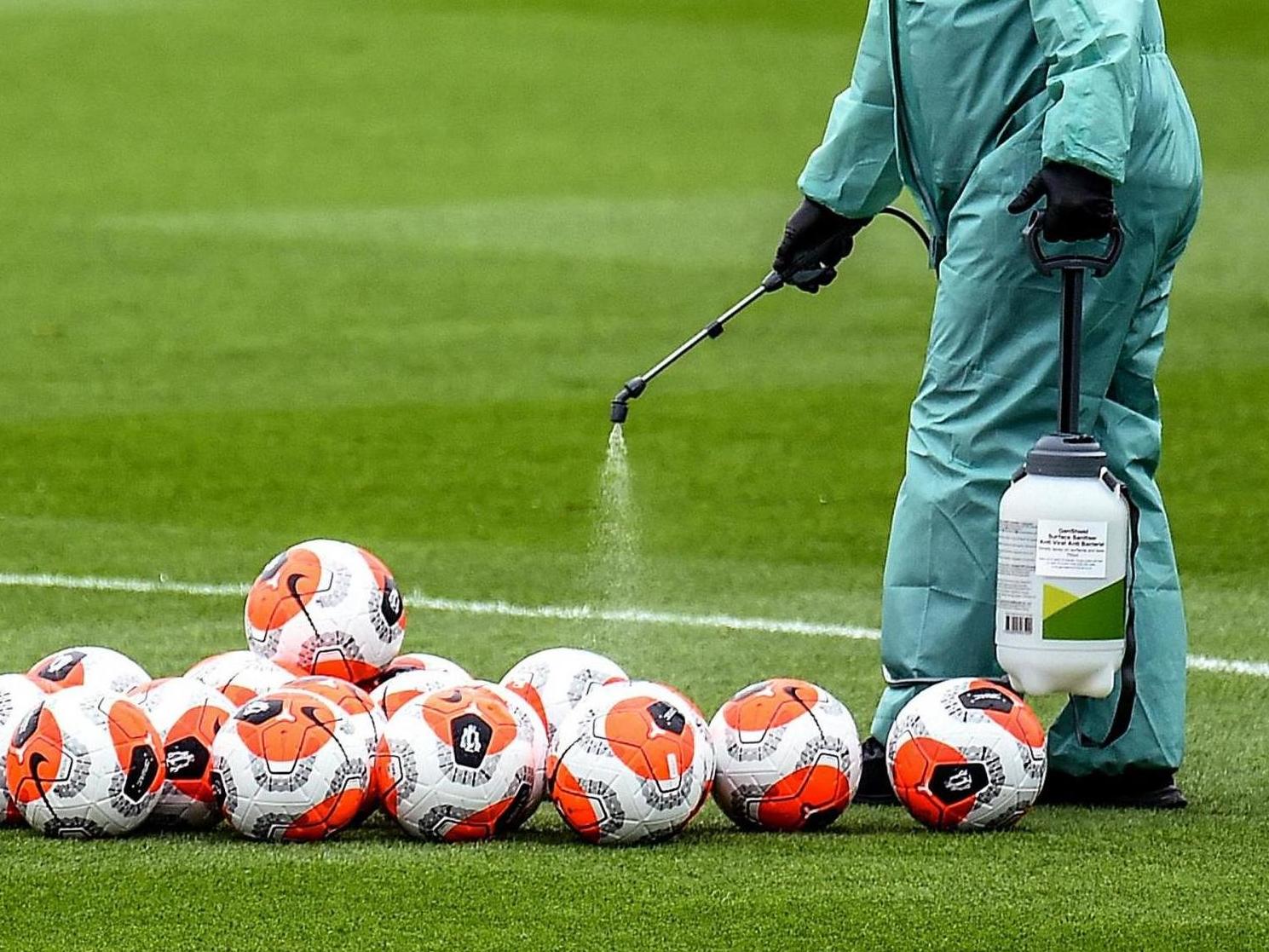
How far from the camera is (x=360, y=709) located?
5.73 meters

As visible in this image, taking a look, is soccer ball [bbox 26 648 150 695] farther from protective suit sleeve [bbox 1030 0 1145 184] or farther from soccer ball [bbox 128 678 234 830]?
protective suit sleeve [bbox 1030 0 1145 184]

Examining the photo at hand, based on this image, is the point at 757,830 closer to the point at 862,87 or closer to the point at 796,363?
the point at 862,87

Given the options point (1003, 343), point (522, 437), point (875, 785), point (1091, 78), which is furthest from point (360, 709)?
point (522, 437)

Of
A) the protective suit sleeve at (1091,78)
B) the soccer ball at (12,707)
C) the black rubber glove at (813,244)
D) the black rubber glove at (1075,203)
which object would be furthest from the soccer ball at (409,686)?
the protective suit sleeve at (1091,78)

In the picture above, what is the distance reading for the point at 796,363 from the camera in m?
14.3

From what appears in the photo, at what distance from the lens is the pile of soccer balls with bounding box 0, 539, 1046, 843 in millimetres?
5562

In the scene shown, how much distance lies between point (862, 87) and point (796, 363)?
26.2 feet

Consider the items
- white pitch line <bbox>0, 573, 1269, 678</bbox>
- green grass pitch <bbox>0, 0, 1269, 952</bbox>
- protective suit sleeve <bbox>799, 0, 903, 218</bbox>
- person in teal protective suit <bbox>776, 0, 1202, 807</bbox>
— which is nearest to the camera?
green grass pitch <bbox>0, 0, 1269, 952</bbox>

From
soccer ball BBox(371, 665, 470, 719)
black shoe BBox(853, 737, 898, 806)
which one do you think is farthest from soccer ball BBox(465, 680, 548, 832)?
black shoe BBox(853, 737, 898, 806)

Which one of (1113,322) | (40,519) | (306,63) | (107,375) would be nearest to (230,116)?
(306,63)

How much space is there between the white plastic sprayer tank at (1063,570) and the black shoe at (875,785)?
495mm

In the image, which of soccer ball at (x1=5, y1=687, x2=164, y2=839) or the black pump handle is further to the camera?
the black pump handle

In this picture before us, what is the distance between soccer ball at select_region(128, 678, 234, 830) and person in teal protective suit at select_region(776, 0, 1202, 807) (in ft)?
4.67

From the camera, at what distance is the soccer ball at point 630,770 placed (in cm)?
554
